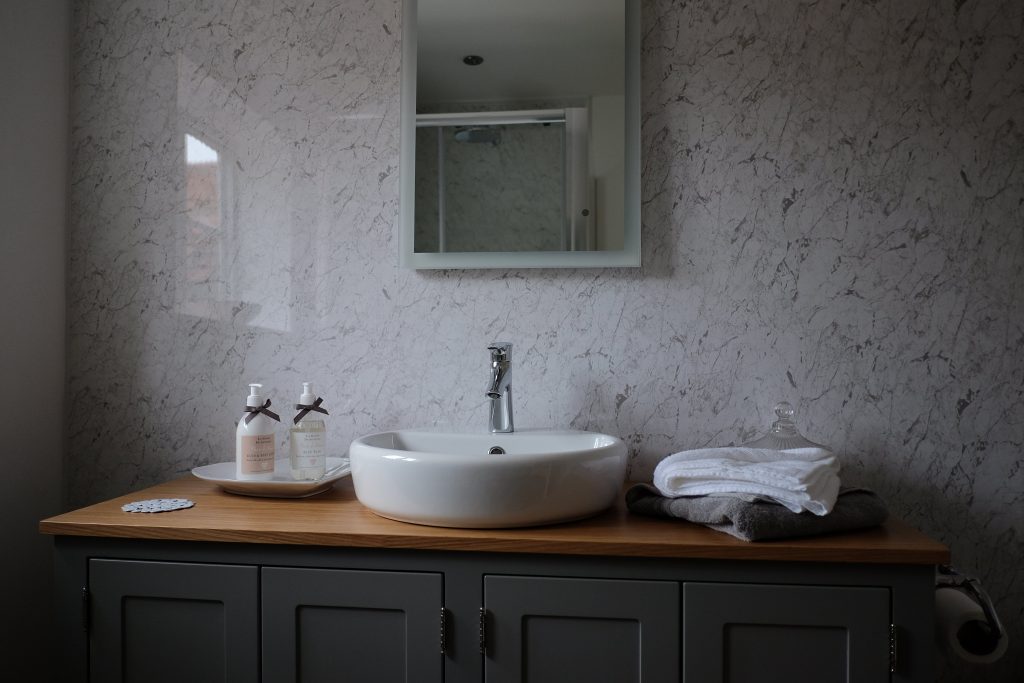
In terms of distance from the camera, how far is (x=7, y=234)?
157cm

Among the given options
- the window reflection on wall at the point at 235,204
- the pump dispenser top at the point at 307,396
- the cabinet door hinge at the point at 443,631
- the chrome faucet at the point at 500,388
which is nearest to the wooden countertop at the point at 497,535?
the cabinet door hinge at the point at 443,631

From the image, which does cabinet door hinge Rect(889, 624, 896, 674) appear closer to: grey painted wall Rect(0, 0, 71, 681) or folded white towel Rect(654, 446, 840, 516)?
folded white towel Rect(654, 446, 840, 516)

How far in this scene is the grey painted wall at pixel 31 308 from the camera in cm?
157

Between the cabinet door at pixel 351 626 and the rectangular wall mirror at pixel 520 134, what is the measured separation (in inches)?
30.1

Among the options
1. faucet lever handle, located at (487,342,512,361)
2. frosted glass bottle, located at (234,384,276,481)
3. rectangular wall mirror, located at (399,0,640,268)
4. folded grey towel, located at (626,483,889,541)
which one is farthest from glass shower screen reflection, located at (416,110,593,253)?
folded grey towel, located at (626,483,889,541)

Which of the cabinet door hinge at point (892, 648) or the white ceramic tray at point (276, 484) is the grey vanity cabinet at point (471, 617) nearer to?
the cabinet door hinge at point (892, 648)

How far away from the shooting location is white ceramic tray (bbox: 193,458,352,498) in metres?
1.38

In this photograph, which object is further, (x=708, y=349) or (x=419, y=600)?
(x=708, y=349)

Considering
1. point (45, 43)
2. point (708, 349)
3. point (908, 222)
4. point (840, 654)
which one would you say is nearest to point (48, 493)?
point (45, 43)

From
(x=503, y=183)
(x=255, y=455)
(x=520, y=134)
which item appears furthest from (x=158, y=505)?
(x=520, y=134)

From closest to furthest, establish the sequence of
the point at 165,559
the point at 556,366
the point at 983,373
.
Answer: the point at 165,559 → the point at 983,373 → the point at 556,366

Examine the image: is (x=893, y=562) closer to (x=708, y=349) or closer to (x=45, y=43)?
(x=708, y=349)

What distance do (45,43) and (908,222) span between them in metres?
2.09

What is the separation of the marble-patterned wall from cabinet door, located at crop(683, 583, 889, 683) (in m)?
0.50
